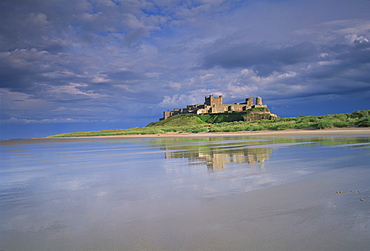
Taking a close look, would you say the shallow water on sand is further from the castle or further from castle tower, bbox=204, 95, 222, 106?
castle tower, bbox=204, 95, 222, 106

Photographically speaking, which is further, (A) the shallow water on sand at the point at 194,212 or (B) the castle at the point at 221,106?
(B) the castle at the point at 221,106

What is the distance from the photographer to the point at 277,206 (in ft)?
11.7

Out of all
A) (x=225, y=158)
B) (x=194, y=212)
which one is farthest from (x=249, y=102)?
(x=194, y=212)

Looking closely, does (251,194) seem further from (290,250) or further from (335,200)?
(290,250)

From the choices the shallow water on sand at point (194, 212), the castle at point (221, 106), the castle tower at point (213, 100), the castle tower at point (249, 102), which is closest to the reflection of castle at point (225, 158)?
the shallow water on sand at point (194, 212)

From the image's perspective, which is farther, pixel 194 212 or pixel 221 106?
pixel 221 106

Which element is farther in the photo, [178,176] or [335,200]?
[178,176]

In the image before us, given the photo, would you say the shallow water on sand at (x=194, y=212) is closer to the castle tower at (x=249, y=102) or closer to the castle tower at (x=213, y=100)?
the castle tower at (x=249, y=102)

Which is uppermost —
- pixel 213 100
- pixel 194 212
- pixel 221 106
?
pixel 213 100

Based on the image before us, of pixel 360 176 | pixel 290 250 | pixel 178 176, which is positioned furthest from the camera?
pixel 178 176

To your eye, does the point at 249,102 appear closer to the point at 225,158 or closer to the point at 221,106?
the point at 221,106

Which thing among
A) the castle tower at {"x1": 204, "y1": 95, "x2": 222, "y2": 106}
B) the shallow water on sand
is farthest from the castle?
the shallow water on sand

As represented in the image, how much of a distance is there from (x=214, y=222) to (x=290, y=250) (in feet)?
3.09

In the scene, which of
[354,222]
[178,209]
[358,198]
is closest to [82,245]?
[178,209]
